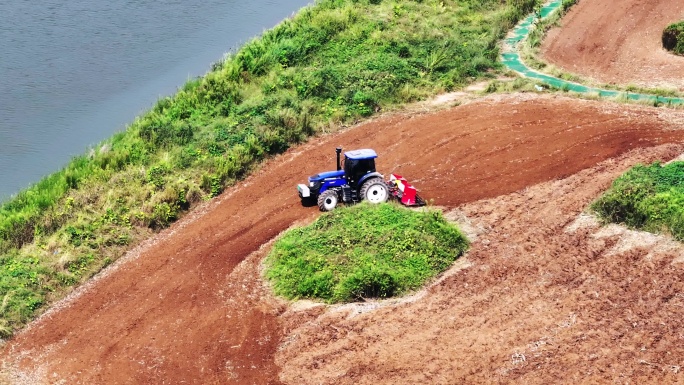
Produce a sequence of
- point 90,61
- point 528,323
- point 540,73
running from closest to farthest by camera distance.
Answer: point 528,323 < point 540,73 < point 90,61

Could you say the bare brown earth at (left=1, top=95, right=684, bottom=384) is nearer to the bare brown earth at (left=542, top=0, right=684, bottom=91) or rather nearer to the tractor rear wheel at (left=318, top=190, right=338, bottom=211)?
the tractor rear wheel at (left=318, top=190, right=338, bottom=211)

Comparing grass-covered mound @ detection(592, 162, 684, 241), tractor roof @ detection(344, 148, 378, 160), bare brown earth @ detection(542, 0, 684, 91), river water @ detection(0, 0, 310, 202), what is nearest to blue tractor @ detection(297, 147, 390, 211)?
tractor roof @ detection(344, 148, 378, 160)

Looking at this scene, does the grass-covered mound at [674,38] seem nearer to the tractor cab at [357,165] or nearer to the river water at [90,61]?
the tractor cab at [357,165]

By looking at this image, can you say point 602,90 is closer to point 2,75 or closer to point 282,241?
point 282,241

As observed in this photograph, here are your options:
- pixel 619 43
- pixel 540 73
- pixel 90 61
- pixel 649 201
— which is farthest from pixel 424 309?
pixel 90 61

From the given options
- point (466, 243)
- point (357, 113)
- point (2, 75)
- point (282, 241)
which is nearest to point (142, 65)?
point (2, 75)

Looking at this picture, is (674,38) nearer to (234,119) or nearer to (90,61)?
(234,119)

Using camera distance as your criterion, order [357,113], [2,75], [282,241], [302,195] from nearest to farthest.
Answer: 1. [282,241]
2. [302,195]
3. [357,113]
4. [2,75]

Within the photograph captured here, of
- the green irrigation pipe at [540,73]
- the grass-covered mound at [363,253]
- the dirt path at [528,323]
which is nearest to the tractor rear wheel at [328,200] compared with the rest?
the grass-covered mound at [363,253]
